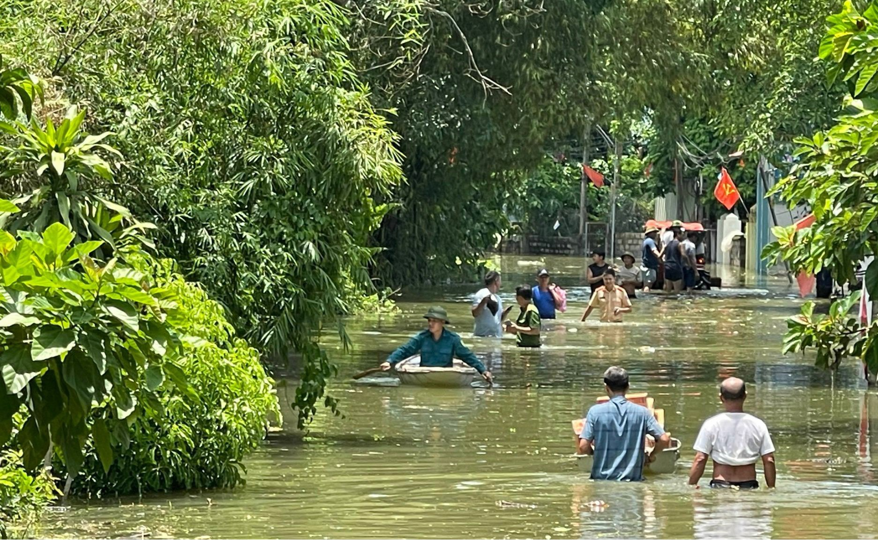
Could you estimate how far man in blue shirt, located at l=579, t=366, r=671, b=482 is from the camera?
1297cm

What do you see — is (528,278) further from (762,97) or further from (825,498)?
(825,498)

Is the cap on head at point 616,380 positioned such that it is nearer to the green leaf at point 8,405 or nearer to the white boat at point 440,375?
the green leaf at point 8,405

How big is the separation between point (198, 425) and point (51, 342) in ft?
19.5

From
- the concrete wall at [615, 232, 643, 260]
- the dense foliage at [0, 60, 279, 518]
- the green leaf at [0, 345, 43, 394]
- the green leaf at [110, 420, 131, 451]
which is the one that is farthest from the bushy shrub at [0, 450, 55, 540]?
the concrete wall at [615, 232, 643, 260]

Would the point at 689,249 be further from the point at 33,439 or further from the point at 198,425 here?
the point at 33,439

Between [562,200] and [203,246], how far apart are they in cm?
6080

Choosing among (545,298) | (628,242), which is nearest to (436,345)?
(545,298)

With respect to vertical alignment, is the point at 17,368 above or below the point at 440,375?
above

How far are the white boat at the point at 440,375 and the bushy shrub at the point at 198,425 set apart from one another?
24.2ft

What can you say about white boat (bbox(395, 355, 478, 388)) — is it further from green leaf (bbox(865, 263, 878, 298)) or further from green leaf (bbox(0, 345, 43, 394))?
green leaf (bbox(0, 345, 43, 394))

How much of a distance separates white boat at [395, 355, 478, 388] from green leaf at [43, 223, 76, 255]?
44.9 feet

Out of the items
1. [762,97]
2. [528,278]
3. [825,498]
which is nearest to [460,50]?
[762,97]

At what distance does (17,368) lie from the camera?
6.45m

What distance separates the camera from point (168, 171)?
14.6 meters
